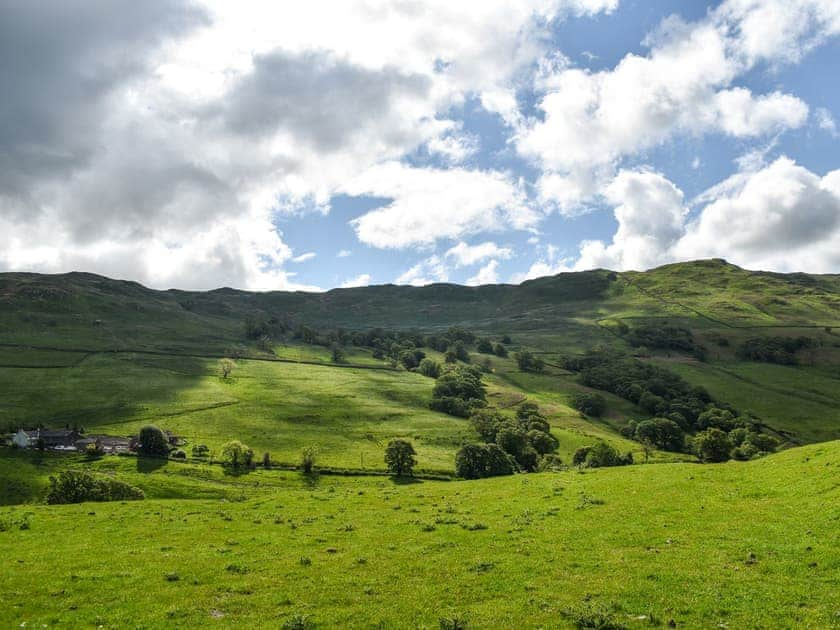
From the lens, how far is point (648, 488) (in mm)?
44344

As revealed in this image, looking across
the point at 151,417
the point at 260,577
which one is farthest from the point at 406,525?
the point at 151,417

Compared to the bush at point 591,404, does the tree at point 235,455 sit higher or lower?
lower

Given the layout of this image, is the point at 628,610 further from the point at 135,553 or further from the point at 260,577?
the point at 135,553

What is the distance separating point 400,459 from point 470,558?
70.3 meters

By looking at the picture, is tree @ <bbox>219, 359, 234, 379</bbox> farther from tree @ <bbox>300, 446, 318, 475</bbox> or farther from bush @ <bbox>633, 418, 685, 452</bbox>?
bush @ <bbox>633, 418, 685, 452</bbox>

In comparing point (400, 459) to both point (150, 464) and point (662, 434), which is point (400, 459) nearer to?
point (150, 464)

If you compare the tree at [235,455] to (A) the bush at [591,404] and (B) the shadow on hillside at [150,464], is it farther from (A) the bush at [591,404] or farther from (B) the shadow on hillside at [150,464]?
(A) the bush at [591,404]

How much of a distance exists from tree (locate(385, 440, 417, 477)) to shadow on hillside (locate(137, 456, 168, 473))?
137ft

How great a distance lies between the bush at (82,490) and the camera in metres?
55.4

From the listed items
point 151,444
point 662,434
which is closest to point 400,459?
point 151,444

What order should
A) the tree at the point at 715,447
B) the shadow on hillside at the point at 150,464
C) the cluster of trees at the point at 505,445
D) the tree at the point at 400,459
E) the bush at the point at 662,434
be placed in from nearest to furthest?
1. the shadow on hillside at the point at 150,464
2. the cluster of trees at the point at 505,445
3. the tree at the point at 400,459
4. the tree at the point at 715,447
5. the bush at the point at 662,434

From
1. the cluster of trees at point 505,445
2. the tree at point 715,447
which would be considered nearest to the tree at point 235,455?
the cluster of trees at point 505,445

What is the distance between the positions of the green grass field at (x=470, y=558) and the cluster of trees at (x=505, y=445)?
154 feet

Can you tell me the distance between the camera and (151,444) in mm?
101312
